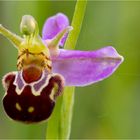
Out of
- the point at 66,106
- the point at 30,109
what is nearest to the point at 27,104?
the point at 30,109

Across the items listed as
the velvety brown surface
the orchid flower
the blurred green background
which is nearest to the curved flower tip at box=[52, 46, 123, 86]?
the orchid flower

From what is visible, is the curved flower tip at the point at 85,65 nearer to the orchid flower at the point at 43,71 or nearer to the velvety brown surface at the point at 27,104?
the orchid flower at the point at 43,71

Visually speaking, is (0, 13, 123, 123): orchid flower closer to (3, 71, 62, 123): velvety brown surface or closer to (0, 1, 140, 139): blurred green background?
(3, 71, 62, 123): velvety brown surface

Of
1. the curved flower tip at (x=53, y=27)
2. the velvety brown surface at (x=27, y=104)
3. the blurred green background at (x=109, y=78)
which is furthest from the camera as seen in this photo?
the blurred green background at (x=109, y=78)

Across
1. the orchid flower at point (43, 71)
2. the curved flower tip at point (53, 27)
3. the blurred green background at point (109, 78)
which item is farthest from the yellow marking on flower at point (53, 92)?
the blurred green background at point (109, 78)

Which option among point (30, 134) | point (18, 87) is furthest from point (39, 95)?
point (30, 134)

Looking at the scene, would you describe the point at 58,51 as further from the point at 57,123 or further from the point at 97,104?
the point at 97,104

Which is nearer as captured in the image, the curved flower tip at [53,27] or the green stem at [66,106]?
the green stem at [66,106]

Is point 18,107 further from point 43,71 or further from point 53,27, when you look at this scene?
point 53,27
